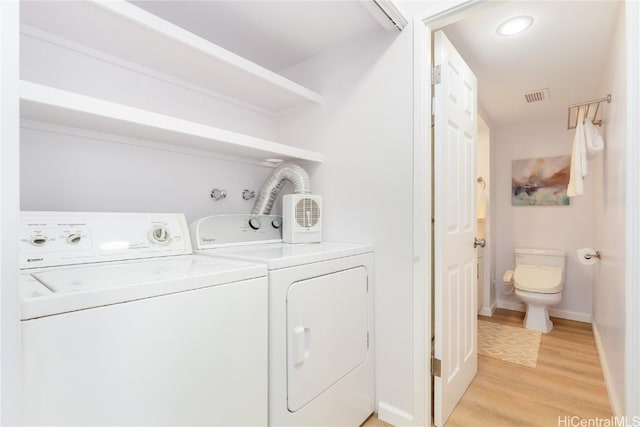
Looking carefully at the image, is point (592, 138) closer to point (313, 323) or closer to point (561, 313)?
point (561, 313)

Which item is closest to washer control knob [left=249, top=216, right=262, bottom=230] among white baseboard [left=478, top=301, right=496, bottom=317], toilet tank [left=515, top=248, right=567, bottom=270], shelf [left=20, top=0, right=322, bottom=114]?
shelf [left=20, top=0, right=322, bottom=114]

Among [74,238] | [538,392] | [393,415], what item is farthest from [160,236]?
[538,392]

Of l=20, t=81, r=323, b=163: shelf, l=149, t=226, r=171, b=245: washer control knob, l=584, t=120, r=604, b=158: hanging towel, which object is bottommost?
l=149, t=226, r=171, b=245: washer control knob

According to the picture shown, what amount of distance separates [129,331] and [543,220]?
13.2 feet

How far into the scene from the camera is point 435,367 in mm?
1559

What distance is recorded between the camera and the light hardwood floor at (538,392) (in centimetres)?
164

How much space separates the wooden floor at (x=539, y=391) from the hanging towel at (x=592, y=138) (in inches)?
60.9

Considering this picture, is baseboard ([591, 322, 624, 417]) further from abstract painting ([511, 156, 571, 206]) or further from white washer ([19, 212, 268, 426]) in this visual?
white washer ([19, 212, 268, 426])

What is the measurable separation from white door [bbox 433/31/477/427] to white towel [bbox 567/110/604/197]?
2.63 ft

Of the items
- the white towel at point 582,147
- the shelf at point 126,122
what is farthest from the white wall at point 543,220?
the shelf at point 126,122

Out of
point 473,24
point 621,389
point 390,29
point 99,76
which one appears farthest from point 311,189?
point 621,389

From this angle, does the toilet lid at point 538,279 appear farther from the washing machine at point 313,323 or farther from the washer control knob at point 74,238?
the washer control knob at point 74,238

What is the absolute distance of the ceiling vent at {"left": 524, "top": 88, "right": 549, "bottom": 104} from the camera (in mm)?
2662

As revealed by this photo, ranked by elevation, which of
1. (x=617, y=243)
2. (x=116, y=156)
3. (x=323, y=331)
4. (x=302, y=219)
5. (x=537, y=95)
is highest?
(x=537, y=95)
